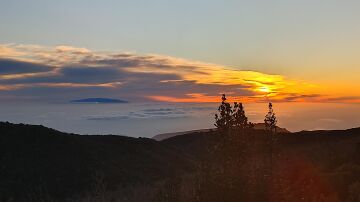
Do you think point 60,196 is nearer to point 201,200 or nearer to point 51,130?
point 51,130

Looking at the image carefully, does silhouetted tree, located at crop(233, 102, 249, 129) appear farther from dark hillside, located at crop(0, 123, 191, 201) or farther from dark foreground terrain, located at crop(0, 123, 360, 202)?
dark hillside, located at crop(0, 123, 191, 201)

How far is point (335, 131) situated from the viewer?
65.9 m

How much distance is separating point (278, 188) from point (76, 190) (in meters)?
31.6

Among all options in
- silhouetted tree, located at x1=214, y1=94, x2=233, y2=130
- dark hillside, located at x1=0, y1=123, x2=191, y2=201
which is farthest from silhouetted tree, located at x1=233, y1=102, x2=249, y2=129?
dark hillside, located at x1=0, y1=123, x2=191, y2=201

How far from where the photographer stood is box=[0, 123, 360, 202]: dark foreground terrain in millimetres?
7861

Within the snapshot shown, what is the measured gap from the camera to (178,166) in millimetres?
54969

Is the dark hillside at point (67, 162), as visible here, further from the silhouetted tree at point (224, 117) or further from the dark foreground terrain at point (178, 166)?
the silhouetted tree at point (224, 117)

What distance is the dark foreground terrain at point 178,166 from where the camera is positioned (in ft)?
25.8

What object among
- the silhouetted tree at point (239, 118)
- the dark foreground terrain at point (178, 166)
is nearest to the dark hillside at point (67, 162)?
the dark foreground terrain at point (178, 166)

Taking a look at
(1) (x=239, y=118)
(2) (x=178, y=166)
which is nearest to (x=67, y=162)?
(2) (x=178, y=166)

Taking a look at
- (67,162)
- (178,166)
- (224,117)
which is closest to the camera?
(224,117)

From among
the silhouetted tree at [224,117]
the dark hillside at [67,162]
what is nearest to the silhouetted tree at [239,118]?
the silhouetted tree at [224,117]

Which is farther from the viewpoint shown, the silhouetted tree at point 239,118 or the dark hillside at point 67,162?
the dark hillside at point 67,162

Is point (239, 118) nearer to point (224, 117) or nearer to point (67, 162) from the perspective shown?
point (224, 117)
